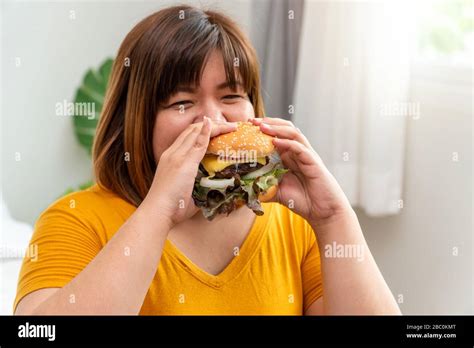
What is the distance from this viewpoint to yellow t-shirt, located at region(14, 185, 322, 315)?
1.04m

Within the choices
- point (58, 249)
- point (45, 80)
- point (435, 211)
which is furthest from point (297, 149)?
point (45, 80)

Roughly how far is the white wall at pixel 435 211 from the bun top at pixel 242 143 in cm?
107

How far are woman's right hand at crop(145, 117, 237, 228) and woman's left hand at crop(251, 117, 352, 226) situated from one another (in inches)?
4.4

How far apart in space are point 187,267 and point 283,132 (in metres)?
0.28

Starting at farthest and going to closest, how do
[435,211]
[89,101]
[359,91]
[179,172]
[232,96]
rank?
[89,101] < [359,91] < [435,211] < [232,96] < [179,172]

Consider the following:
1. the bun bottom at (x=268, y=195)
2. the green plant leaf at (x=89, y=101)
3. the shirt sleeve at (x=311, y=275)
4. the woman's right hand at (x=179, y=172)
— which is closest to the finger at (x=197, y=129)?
the woman's right hand at (x=179, y=172)

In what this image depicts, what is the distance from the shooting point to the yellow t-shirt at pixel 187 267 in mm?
1035

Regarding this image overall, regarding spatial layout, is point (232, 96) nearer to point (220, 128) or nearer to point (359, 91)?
point (220, 128)

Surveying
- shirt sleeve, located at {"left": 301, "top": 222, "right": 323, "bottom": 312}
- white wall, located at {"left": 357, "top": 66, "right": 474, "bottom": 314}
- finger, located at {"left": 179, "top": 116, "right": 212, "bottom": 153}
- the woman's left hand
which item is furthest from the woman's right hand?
white wall, located at {"left": 357, "top": 66, "right": 474, "bottom": 314}

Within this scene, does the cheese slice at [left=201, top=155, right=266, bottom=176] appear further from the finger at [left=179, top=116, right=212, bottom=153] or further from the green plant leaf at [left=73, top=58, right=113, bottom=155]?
the green plant leaf at [left=73, top=58, right=113, bottom=155]

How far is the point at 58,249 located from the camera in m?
1.04

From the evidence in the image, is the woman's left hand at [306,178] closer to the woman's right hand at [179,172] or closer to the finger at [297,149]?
the finger at [297,149]
